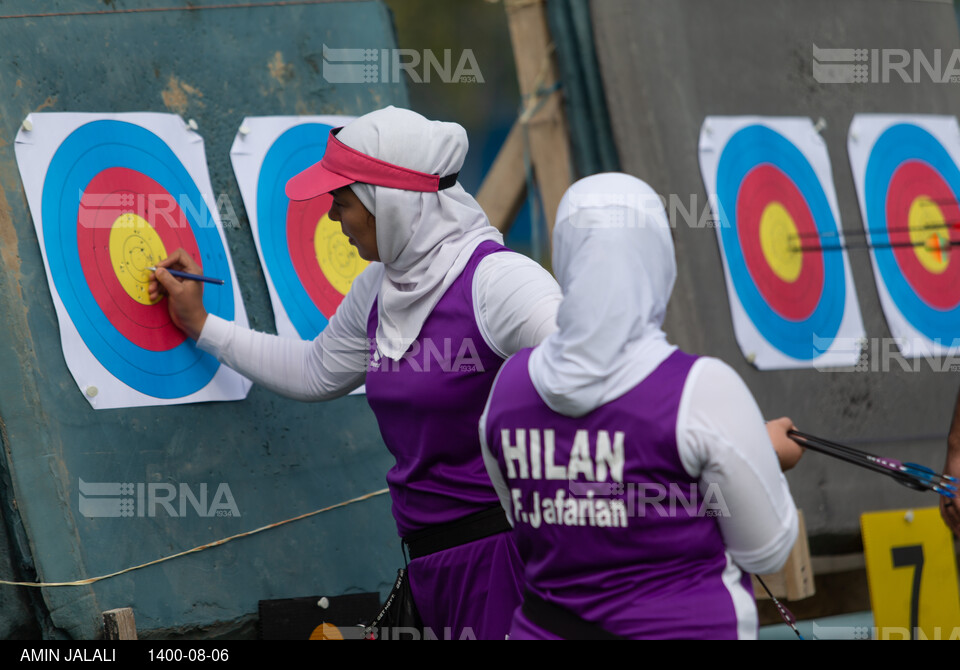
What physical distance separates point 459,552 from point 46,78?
1.23m

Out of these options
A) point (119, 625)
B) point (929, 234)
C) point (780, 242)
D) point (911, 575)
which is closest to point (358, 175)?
point (119, 625)

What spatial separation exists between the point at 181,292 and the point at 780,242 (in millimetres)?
1845

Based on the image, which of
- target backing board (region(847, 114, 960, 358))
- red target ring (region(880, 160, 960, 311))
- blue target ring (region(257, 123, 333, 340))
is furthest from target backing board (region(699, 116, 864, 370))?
blue target ring (region(257, 123, 333, 340))

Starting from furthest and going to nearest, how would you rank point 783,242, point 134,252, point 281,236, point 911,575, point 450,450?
point 783,242 < point 911,575 < point 281,236 < point 134,252 < point 450,450

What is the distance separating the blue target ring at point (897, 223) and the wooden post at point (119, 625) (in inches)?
99.5

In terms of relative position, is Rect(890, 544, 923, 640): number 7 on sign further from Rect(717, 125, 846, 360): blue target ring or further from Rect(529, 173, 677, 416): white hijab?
Rect(529, 173, 677, 416): white hijab

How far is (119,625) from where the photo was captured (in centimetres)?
199

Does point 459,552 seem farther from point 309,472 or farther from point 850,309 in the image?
point 850,309

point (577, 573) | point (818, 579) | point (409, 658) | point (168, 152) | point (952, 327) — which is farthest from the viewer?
point (952, 327)

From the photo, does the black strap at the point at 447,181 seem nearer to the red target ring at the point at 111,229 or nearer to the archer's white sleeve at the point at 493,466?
the archer's white sleeve at the point at 493,466

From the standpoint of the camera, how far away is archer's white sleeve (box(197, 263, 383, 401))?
6.67ft

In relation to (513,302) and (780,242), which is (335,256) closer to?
(513,302)

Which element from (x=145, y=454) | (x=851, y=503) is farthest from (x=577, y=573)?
(x=851, y=503)

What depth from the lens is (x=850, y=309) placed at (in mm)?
3400
